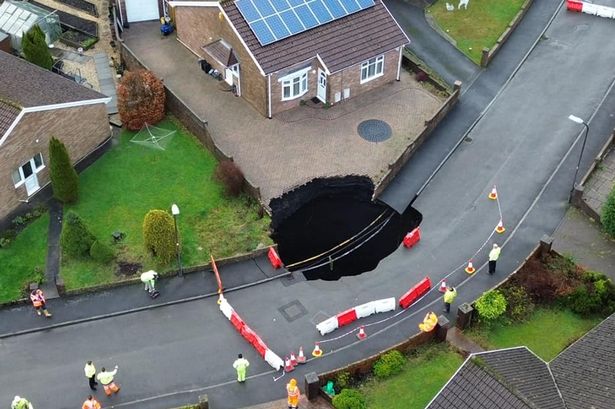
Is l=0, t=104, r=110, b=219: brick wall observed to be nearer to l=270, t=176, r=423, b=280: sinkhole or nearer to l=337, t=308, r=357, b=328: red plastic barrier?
l=270, t=176, r=423, b=280: sinkhole

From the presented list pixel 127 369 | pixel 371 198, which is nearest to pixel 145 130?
pixel 371 198

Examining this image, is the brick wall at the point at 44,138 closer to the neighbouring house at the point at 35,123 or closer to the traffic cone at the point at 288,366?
the neighbouring house at the point at 35,123

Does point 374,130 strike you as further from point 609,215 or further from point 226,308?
point 226,308

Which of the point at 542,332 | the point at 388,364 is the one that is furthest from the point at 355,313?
the point at 542,332

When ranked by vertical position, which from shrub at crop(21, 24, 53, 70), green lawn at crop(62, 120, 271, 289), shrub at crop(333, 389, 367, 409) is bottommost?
green lawn at crop(62, 120, 271, 289)

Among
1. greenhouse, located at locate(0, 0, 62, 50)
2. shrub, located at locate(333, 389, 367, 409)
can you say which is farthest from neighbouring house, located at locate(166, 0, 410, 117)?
shrub, located at locate(333, 389, 367, 409)

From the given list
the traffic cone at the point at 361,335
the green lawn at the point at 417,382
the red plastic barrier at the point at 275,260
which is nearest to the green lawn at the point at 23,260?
the red plastic barrier at the point at 275,260
